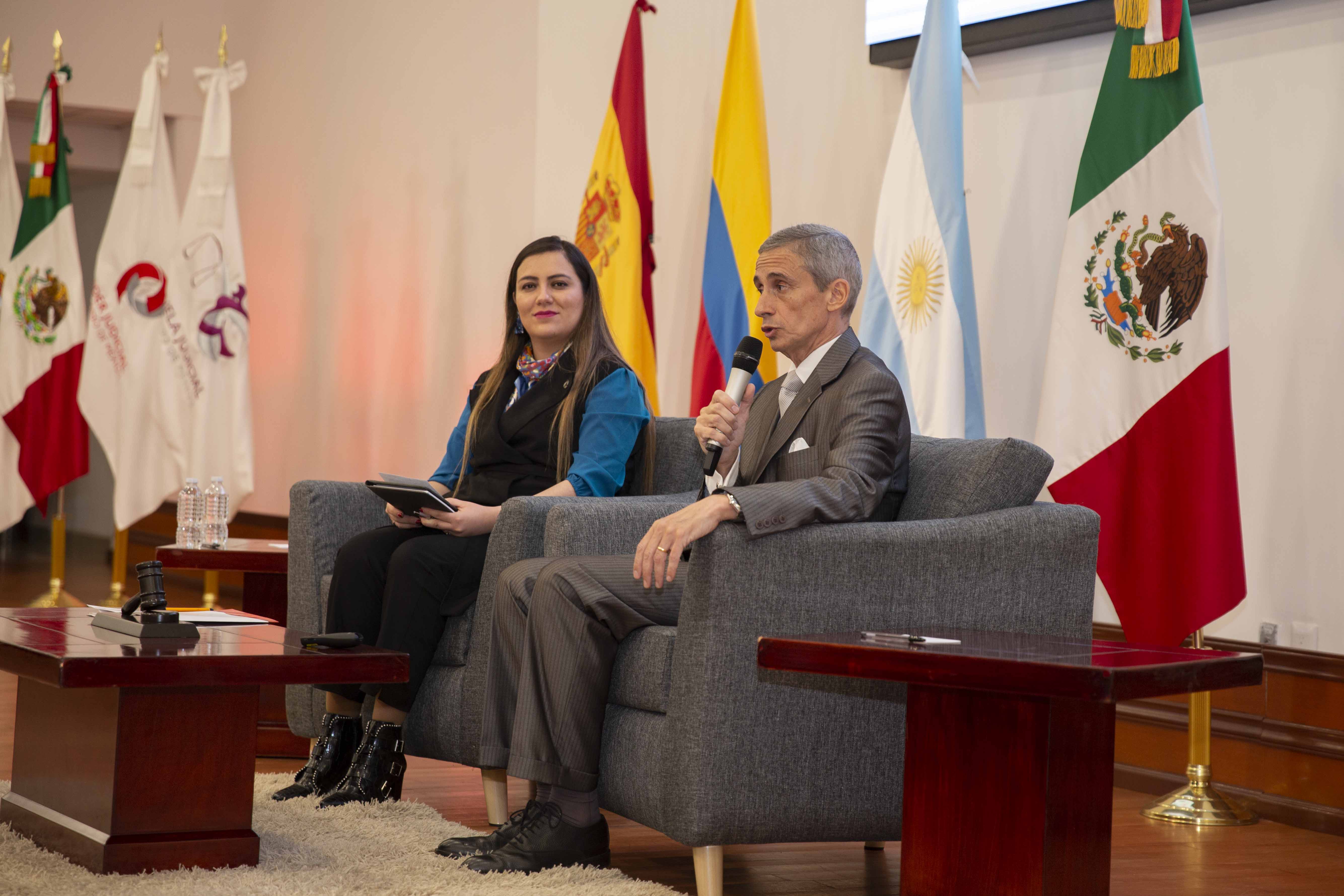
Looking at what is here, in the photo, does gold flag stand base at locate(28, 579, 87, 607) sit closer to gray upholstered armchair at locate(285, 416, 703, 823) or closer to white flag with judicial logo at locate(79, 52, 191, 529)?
white flag with judicial logo at locate(79, 52, 191, 529)

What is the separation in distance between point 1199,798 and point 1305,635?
1.51 feet

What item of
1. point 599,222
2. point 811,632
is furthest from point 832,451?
point 599,222

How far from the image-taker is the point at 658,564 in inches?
85.8

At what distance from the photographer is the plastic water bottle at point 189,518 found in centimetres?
362

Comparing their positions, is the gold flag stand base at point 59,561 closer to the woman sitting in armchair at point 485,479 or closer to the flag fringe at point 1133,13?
the woman sitting in armchair at point 485,479

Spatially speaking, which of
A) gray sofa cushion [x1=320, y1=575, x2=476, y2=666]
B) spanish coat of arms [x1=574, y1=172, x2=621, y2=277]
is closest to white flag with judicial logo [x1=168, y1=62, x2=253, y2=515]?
spanish coat of arms [x1=574, y1=172, x2=621, y2=277]

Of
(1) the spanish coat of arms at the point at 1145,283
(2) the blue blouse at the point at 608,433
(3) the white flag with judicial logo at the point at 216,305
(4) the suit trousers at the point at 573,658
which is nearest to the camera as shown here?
(4) the suit trousers at the point at 573,658

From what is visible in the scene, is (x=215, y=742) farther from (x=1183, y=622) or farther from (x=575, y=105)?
(x=575, y=105)

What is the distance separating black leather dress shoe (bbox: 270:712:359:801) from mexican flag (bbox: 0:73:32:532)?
14.7 ft

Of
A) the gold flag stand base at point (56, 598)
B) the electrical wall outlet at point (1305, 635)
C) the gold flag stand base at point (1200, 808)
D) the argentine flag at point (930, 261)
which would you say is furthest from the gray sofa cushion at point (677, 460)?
the gold flag stand base at point (56, 598)

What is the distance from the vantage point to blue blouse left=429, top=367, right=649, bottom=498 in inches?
119

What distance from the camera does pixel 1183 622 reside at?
3.09 metres

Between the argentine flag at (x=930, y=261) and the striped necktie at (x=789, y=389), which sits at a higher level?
the argentine flag at (x=930, y=261)

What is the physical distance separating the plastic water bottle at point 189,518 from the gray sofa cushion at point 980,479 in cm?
193
